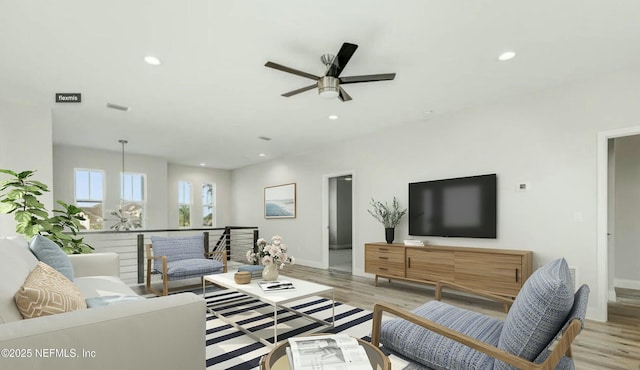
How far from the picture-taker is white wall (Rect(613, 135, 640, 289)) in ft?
15.3

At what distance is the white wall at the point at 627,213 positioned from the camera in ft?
15.3

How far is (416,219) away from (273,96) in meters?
2.75

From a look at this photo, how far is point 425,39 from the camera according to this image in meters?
2.67

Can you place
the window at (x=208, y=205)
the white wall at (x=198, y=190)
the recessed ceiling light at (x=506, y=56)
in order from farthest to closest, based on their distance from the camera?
1. the window at (x=208, y=205)
2. the white wall at (x=198, y=190)
3. the recessed ceiling light at (x=506, y=56)

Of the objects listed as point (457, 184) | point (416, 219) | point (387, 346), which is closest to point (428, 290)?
point (416, 219)

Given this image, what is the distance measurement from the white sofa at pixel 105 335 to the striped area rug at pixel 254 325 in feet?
3.63

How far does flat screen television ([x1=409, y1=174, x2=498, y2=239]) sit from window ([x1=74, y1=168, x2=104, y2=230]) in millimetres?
6933

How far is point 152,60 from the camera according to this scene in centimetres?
296

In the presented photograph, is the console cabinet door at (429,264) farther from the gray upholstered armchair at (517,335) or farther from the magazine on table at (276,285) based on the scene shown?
the gray upholstered armchair at (517,335)

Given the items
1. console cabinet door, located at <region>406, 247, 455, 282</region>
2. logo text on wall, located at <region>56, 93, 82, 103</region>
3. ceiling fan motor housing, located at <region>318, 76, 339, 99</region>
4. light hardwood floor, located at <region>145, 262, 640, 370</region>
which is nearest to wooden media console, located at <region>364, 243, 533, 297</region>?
console cabinet door, located at <region>406, 247, 455, 282</region>

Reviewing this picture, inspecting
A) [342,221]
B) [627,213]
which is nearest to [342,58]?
[627,213]

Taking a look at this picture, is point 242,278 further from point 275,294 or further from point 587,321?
point 587,321

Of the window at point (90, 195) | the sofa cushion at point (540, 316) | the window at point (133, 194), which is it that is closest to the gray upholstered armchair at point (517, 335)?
the sofa cushion at point (540, 316)

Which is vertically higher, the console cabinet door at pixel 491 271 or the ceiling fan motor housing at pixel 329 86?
the ceiling fan motor housing at pixel 329 86
